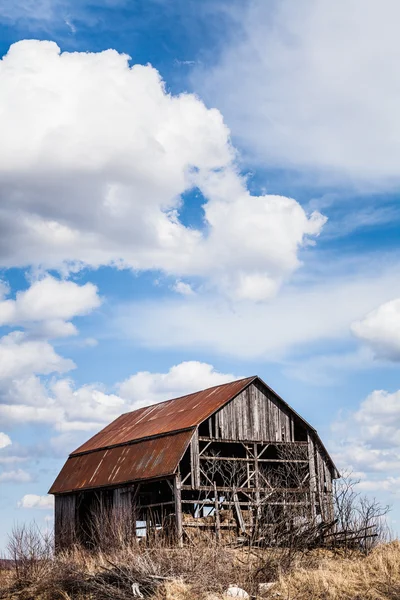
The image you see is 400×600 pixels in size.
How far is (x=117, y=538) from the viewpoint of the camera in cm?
2722

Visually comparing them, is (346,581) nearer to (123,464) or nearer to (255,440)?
(255,440)

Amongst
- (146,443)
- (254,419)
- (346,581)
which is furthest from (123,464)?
(346,581)

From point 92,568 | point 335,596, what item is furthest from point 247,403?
point 335,596

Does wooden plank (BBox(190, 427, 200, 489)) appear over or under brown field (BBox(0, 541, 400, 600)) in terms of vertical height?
over

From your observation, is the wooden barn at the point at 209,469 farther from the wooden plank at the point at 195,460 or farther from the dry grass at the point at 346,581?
the dry grass at the point at 346,581

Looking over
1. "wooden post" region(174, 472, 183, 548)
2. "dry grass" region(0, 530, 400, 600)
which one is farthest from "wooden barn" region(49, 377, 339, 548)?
"dry grass" region(0, 530, 400, 600)

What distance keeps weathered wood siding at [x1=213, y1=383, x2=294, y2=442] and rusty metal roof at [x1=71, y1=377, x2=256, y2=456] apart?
1.72 ft

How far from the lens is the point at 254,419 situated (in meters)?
33.9

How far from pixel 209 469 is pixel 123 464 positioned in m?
4.24

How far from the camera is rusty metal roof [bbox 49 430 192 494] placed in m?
31.5

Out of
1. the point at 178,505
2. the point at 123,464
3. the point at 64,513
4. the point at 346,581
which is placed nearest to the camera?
the point at 346,581

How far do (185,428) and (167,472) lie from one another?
1.99m

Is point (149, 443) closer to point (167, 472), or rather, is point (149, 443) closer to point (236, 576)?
point (167, 472)

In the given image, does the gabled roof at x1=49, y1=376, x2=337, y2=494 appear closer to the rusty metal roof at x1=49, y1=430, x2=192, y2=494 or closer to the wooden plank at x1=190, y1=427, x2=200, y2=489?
the rusty metal roof at x1=49, y1=430, x2=192, y2=494
